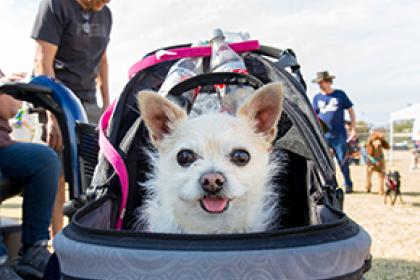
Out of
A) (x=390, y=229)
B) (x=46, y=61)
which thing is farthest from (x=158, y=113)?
(x=390, y=229)

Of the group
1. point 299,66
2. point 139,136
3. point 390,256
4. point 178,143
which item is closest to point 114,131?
point 139,136

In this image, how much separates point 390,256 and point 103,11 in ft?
9.34

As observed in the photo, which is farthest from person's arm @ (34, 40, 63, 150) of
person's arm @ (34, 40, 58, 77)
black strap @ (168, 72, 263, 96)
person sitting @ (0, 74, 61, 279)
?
black strap @ (168, 72, 263, 96)

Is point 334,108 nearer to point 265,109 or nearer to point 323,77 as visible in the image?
point 323,77

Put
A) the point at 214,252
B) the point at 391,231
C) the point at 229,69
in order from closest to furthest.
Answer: the point at 214,252, the point at 229,69, the point at 391,231

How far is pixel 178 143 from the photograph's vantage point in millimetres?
1554

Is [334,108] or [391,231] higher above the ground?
[334,108]

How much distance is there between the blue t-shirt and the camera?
7508mm

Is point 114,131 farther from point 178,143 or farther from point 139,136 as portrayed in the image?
point 178,143

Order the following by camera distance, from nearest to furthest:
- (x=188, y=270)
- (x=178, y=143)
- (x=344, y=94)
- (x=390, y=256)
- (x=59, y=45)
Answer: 1. (x=188, y=270)
2. (x=178, y=143)
3. (x=59, y=45)
4. (x=390, y=256)
5. (x=344, y=94)

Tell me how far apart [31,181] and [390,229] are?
3777 mm

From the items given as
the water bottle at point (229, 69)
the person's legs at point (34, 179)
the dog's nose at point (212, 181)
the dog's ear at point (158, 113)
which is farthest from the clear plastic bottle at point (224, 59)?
the person's legs at point (34, 179)

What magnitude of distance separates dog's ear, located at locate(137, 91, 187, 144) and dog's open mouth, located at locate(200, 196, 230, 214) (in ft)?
1.08

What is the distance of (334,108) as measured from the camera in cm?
757
